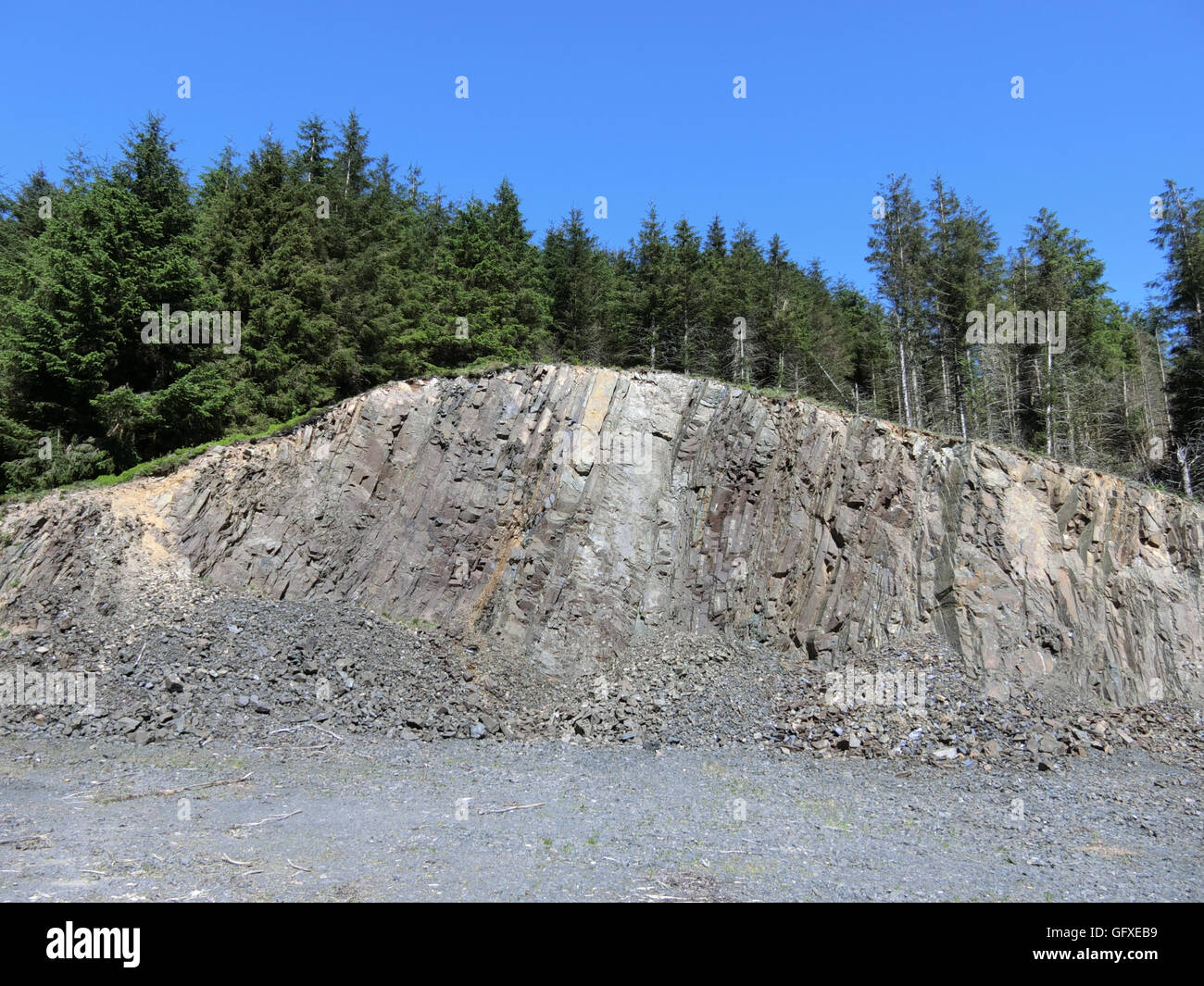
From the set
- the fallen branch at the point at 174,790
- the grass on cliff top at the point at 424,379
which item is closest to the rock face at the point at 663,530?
the grass on cliff top at the point at 424,379

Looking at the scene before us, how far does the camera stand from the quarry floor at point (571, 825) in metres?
6.32

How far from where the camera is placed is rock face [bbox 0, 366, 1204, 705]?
13141 mm

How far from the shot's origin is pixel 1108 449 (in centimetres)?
3019

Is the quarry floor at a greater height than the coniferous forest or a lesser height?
lesser

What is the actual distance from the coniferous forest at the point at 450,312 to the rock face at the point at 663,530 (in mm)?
2682

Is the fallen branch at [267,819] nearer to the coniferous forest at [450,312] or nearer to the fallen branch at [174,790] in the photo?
the fallen branch at [174,790]

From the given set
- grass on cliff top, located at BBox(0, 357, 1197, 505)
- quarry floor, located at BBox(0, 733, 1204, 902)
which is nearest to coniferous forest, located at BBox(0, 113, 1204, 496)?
grass on cliff top, located at BBox(0, 357, 1197, 505)

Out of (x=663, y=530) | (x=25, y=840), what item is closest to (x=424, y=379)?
(x=663, y=530)

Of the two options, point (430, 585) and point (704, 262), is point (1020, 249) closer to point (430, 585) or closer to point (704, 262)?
point (704, 262)

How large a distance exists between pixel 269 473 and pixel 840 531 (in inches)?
519

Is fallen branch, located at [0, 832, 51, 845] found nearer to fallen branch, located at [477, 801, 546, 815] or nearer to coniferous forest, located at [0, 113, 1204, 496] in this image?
fallen branch, located at [477, 801, 546, 815]

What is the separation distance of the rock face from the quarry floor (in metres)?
3.12

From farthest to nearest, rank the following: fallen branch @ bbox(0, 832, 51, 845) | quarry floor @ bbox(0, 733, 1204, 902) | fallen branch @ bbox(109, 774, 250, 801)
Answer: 1. fallen branch @ bbox(109, 774, 250, 801)
2. fallen branch @ bbox(0, 832, 51, 845)
3. quarry floor @ bbox(0, 733, 1204, 902)
